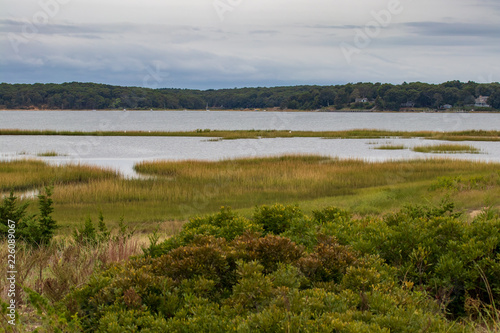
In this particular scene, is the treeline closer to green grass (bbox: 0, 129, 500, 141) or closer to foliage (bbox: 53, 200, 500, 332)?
green grass (bbox: 0, 129, 500, 141)

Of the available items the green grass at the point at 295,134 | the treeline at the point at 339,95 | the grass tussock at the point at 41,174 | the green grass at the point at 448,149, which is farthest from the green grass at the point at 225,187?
the treeline at the point at 339,95

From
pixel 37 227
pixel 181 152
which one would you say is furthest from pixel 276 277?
pixel 181 152

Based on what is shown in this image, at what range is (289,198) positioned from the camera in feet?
74.9

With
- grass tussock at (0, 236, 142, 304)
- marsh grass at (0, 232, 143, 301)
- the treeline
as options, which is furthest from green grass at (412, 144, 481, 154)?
the treeline

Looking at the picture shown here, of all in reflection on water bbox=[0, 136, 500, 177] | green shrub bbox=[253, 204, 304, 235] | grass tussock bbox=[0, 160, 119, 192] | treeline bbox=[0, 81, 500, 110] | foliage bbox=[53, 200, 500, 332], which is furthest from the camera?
treeline bbox=[0, 81, 500, 110]

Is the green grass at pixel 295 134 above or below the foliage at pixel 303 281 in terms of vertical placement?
below

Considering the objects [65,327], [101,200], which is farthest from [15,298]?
[101,200]

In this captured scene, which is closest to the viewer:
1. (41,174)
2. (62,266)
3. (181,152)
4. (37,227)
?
(62,266)

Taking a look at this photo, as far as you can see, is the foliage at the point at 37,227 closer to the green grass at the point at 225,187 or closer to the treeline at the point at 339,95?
the green grass at the point at 225,187

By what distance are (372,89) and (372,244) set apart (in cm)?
18349

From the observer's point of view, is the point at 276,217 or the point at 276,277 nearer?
the point at 276,277

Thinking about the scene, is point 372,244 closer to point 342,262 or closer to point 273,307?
point 342,262

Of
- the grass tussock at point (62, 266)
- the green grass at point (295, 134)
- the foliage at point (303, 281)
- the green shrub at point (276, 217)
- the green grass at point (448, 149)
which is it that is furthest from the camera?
the green grass at point (295, 134)

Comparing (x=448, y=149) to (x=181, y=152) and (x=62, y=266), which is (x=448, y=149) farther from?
(x=62, y=266)
